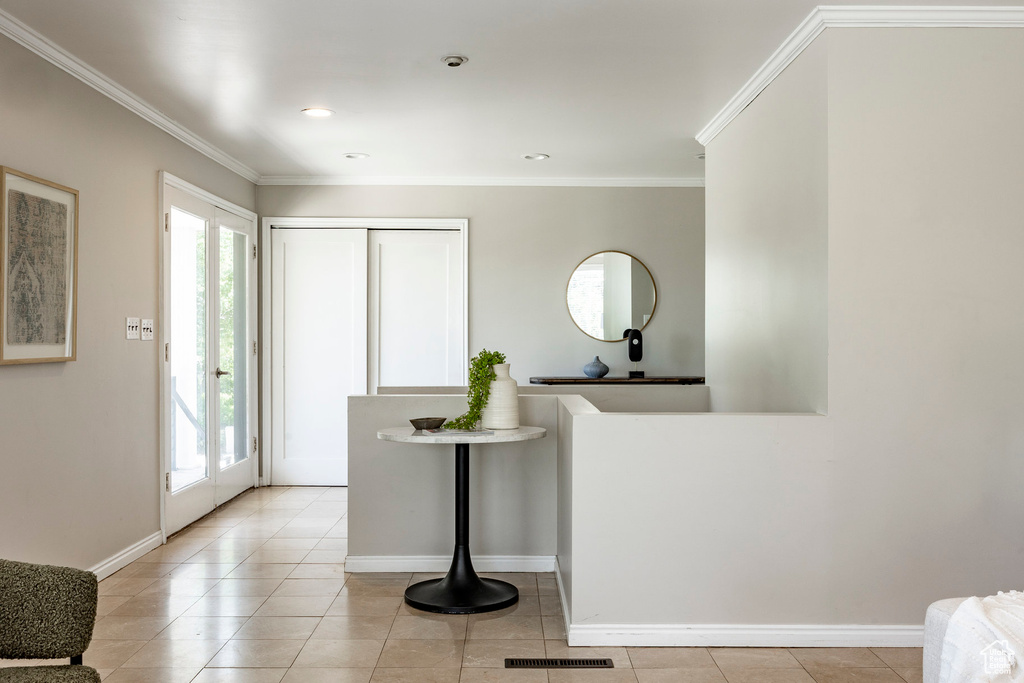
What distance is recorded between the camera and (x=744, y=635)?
2936 millimetres

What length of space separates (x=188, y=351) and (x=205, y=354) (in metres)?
0.24

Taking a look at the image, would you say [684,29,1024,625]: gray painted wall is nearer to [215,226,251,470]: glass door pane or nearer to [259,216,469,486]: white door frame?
[259,216,469,486]: white door frame

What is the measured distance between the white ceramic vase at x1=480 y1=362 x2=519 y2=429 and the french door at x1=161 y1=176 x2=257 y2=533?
6.97 feet

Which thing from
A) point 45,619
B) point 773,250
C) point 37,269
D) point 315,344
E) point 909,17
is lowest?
point 45,619

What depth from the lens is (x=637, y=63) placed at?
3549mm

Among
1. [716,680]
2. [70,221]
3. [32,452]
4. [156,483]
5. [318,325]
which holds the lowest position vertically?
[716,680]

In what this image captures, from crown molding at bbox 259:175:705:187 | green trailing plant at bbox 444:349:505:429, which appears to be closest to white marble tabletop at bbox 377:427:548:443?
green trailing plant at bbox 444:349:505:429

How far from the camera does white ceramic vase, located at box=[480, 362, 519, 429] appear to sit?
3.36 metres

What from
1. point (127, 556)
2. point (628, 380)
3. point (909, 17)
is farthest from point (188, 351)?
point (909, 17)

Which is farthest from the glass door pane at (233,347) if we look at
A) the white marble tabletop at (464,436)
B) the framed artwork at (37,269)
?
the white marble tabletop at (464,436)

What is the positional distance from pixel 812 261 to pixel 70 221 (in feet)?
10.5

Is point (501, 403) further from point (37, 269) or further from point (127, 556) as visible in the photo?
point (127, 556)

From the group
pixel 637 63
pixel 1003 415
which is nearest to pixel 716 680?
pixel 1003 415

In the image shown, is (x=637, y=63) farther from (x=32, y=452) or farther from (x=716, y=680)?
(x=32, y=452)
